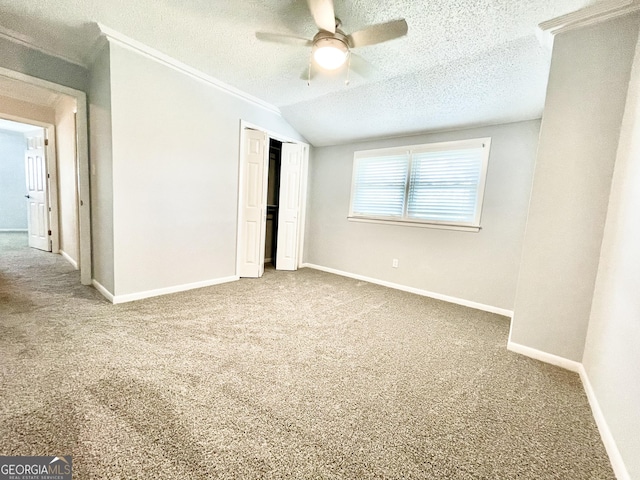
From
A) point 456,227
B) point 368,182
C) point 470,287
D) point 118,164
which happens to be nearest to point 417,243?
point 456,227

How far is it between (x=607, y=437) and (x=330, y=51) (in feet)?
9.16

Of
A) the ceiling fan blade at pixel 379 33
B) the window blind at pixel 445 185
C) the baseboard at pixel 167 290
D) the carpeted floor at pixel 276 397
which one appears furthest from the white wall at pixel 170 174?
the window blind at pixel 445 185

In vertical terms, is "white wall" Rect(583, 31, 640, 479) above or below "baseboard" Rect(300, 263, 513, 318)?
above

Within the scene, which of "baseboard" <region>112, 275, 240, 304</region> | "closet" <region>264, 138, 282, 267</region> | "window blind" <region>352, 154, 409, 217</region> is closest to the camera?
"baseboard" <region>112, 275, 240, 304</region>

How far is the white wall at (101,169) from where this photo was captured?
250 centimetres

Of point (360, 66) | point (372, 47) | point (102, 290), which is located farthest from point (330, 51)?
point (102, 290)

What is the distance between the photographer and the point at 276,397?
57.0 inches

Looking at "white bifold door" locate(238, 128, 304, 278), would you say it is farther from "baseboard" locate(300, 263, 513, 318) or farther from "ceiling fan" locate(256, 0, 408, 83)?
"ceiling fan" locate(256, 0, 408, 83)

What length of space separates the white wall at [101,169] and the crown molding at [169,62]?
157 millimetres

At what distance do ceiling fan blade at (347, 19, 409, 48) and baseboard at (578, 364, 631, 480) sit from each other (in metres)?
2.45

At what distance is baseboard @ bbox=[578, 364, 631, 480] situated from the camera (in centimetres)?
110

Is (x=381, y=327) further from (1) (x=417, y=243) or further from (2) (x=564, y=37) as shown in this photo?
(2) (x=564, y=37)

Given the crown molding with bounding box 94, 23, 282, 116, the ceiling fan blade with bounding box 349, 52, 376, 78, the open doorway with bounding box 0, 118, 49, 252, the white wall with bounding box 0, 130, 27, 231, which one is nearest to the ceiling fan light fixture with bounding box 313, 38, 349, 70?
the ceiling fan blade with bounding box 349, 52, 376, 78

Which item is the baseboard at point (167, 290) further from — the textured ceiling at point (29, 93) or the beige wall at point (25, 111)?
the beige wall at point (25, 111)
